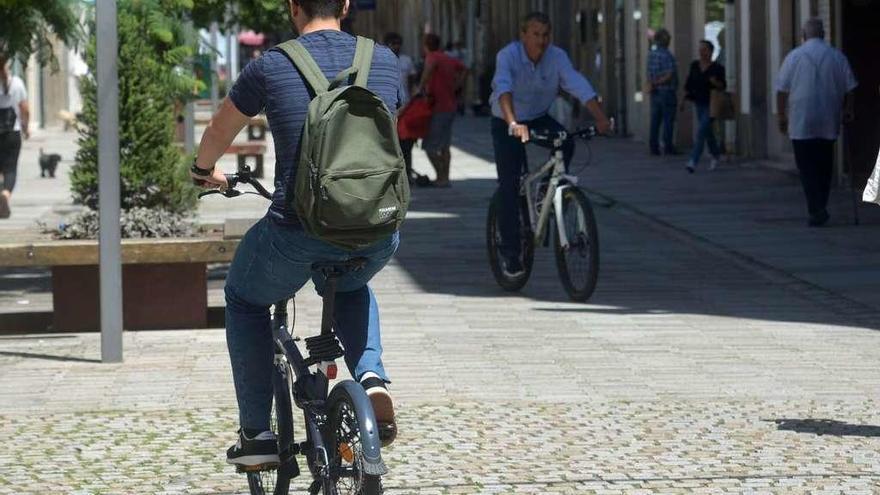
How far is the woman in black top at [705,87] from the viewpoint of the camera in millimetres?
25344

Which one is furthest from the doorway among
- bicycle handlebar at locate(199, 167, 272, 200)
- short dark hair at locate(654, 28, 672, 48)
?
bicycle handlebar at locate(199, 167, 272, 200)

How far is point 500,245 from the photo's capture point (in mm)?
12469

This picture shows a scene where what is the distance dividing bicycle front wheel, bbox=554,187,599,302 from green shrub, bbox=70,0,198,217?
249 cm

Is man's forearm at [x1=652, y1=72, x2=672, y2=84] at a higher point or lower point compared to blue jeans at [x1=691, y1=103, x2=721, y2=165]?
higher

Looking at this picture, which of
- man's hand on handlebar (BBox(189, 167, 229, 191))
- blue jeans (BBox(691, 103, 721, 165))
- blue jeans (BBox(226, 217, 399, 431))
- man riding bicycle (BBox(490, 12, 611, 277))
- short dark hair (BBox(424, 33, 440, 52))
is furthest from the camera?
blue jeans (BBox(691, 103, 721, 165))

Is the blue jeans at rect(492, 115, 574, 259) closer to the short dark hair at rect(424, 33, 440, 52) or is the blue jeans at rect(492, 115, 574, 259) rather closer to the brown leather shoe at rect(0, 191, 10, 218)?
the brown leather shoe at rect(0, 191, 10, 218)

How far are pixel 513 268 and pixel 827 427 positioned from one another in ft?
16.1

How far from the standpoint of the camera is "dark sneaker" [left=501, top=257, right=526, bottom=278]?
12383 millimetres

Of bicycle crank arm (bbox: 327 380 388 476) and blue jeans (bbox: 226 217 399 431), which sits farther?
blue jeans (bbox: 226 217 399 431)

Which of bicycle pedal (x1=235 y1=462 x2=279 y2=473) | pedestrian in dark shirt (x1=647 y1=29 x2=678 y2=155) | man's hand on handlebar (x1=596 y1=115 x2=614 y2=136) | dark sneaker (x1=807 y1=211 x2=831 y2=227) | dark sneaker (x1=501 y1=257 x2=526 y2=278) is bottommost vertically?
bicycle pedal (x1=235 y1=462 x2=279 y2=473)

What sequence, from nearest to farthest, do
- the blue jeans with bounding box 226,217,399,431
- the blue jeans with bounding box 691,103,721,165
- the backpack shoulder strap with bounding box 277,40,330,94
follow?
the backpack shoulder strap with bounding box 277,40,330,94
the blue jeans with bounding box 226,217,399,431
the blue jeans with bounding box 691,103,721,165

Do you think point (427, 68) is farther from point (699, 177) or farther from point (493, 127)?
point (493, 127)

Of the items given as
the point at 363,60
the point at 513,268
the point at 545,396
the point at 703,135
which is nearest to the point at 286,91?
the point at 363,60

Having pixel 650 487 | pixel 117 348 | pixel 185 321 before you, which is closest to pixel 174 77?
pixel 185 321
